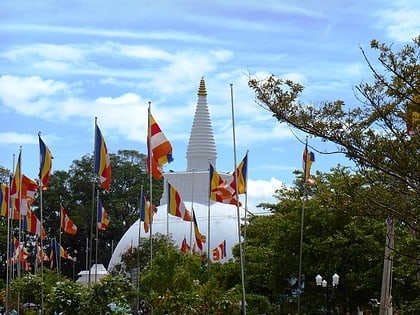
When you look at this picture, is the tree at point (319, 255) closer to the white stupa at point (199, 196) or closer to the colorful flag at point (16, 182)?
the colorful flag at point (16, 182)

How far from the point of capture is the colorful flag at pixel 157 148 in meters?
27.1

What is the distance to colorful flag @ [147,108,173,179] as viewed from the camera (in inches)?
1067

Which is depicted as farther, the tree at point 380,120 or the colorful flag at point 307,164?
the colorful flag at point 307,164

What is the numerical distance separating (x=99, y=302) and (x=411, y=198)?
11.5 meters

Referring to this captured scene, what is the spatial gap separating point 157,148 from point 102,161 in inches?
75.6

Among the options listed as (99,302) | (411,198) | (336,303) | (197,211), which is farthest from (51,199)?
(411,198)

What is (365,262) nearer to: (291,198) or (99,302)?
(291,198)

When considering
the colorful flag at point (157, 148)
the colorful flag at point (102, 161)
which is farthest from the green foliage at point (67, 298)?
Answer: the colorful flag at point (157, 148)

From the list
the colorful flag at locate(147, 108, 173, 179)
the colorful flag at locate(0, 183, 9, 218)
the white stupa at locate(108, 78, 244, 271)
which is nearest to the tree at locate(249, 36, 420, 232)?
the colorful flag at locate(147, 108, 173, 179)

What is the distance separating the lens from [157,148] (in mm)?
27062

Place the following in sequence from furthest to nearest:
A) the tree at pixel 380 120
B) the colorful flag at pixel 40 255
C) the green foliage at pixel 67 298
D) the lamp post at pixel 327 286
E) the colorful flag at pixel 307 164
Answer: the colorful flag at pixel 40 255 < the colorful flag at pixel 307 164 < the lamp post at pixel 327 286 < the green foliage at pixel 67 298 < the tree at pixel 380 120

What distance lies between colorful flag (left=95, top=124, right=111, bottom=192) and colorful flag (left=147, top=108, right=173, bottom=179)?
1.35 m

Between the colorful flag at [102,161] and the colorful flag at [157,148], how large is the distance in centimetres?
135

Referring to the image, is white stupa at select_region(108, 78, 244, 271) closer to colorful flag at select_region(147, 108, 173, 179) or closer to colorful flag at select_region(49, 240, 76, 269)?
colorful flag at select_region(49, 240, 76, 269)
